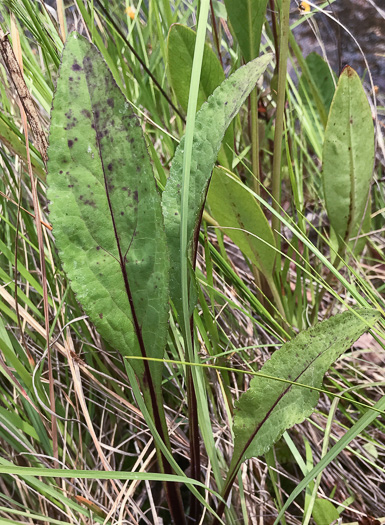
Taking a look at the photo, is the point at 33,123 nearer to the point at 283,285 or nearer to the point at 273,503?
the point at 283,285

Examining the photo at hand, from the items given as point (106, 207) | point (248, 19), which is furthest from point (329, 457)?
point (248, 19)

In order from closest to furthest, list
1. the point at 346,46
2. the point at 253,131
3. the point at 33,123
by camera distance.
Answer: the point at 33,123, the point at 253,131, the point at 346,46

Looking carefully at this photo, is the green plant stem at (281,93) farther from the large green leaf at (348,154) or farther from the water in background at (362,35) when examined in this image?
the water in background at (362,35)

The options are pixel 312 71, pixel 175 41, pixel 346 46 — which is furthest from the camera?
pixel 346 46

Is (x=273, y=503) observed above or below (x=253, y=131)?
below

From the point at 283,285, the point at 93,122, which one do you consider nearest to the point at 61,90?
the point at 93,122

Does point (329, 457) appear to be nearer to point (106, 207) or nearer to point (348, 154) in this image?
point (106, 207)
